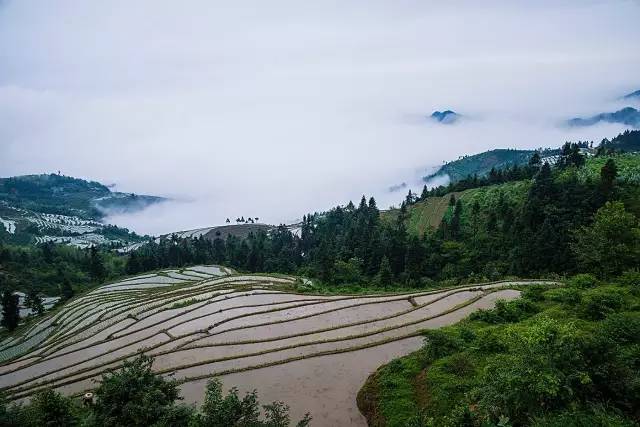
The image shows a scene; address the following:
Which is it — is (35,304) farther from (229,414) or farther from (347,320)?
(229,414)

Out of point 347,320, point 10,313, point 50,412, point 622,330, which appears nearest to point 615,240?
point 622,330

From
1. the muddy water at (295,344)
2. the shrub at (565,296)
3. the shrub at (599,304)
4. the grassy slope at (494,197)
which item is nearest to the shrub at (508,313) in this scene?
the shrub at (565,296)

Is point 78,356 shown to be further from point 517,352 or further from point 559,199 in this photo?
point 559,199

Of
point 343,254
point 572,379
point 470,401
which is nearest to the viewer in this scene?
point 572,379

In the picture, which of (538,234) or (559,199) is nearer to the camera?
(538,234)

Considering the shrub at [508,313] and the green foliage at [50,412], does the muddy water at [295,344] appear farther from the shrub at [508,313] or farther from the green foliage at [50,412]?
the green foliage at [50,412]

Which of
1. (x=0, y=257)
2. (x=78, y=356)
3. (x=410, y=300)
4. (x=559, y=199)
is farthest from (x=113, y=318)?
(x=0, y=257)

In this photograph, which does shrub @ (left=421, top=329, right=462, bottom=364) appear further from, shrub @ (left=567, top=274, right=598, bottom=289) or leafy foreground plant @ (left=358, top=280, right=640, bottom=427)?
shrub @ (left=567, top=274, right=598, bottom=289)
